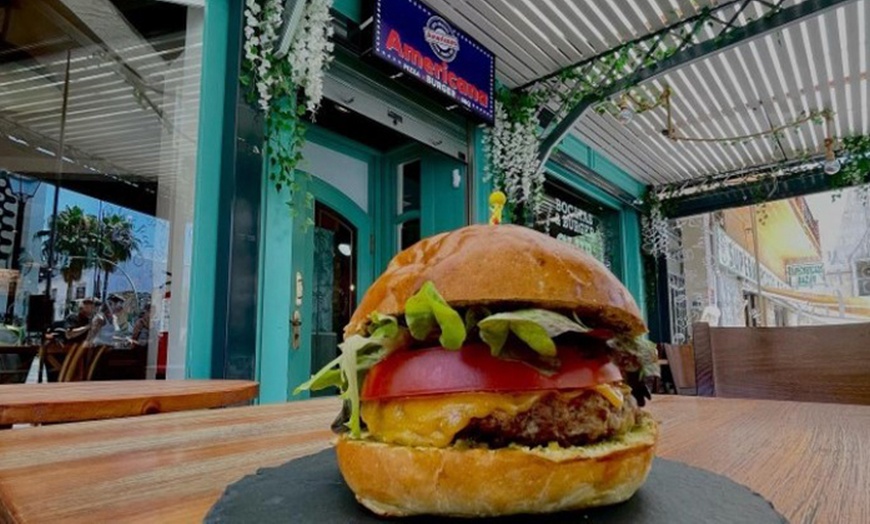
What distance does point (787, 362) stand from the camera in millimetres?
2139

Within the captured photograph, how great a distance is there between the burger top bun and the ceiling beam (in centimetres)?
455

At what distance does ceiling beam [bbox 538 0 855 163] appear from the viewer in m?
4.00

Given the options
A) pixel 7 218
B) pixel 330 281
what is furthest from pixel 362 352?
pixel 330 281

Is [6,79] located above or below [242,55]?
above

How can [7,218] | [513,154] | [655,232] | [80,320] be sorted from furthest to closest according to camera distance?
[655,232]
[513,154]
[7,218]
[80,320]

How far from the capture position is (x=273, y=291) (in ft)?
10.7

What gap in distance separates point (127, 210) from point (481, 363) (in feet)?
11.4

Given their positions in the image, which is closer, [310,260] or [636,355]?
[636,355]

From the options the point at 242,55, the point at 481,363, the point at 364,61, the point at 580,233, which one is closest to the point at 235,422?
the point at 481,363

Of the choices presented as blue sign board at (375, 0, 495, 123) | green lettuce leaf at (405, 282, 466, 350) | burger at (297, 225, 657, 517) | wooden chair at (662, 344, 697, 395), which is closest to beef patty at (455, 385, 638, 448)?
burger at (297, 225, 657, 517)

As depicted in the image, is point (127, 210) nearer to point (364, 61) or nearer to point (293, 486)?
point (364, 61)

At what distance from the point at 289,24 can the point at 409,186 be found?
9.18 feet

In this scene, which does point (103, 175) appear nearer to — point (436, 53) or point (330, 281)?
point (330, 281)

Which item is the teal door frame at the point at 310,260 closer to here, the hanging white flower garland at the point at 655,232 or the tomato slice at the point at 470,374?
the tomato slice at the point at 470,374
